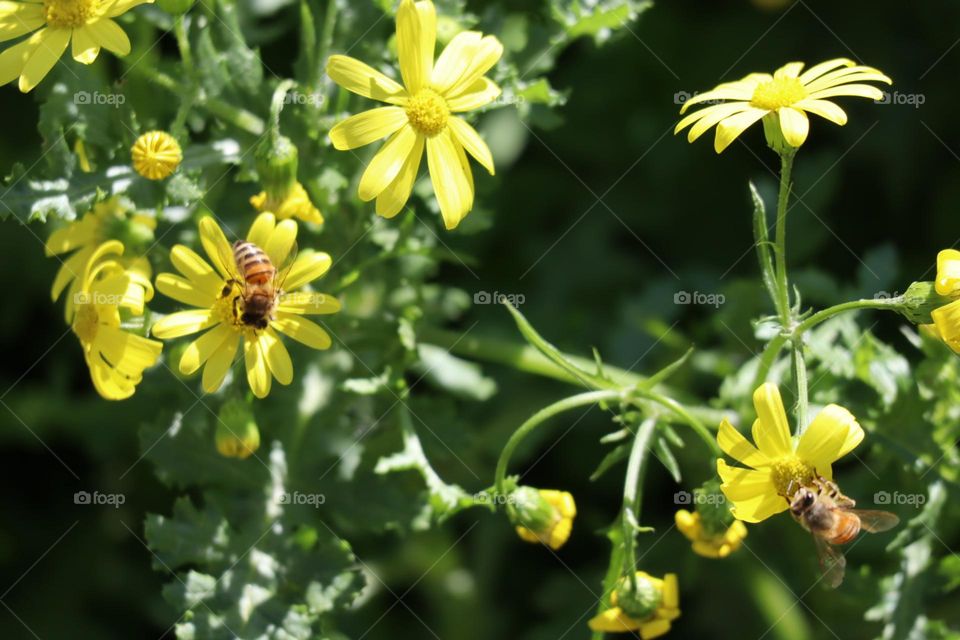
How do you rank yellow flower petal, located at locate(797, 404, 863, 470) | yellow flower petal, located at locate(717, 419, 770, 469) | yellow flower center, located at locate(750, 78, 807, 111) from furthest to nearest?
yellow flower center, located at locate(750, 78, 807, 111)
yellow flower petal, located at locate(717, 419, 770, 469)
yellow flower petal, located at locate(797, 404, 863, 470)

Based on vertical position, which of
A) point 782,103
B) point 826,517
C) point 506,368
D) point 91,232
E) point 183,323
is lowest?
point 183,323

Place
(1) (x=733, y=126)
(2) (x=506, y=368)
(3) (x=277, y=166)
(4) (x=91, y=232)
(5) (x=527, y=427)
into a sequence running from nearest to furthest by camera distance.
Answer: (1) (x=733, y=126) → (5) (x=527, y=427) → (3) (x=277, y=166) → (4) (x=91, y=232) → (2) (x=506, y=368)

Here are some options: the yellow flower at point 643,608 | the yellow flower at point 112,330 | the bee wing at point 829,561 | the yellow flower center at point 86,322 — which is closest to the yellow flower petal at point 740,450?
the bee wing at point 829,561

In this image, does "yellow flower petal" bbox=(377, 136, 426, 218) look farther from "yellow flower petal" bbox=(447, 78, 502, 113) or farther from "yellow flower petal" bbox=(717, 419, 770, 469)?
"yellow flower petal" bbox=(717, 419, 770, 469)

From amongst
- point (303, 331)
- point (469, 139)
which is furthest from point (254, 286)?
point (469, 139)

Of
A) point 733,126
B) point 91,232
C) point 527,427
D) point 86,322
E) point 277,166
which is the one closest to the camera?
point 733,126

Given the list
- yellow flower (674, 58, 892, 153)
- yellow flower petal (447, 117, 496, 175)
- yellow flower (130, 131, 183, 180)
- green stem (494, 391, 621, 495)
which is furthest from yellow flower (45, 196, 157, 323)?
yellow flower (674, 58, 892, 153)

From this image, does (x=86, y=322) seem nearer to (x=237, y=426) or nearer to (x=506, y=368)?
(x=237, y=426)
